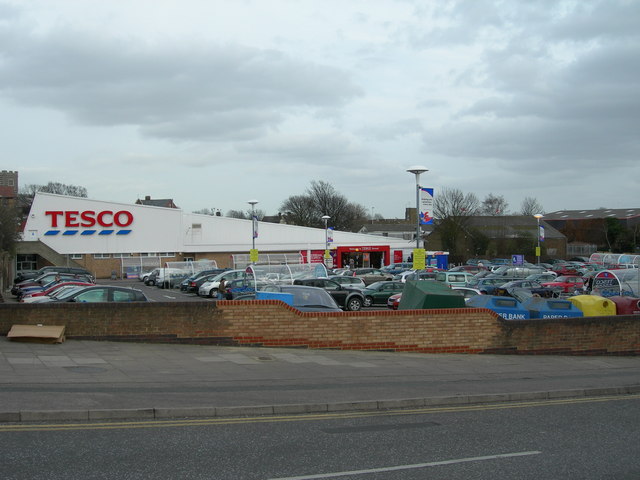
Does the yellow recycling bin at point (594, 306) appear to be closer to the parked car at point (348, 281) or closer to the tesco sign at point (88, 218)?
the parked car at point (348, 281)

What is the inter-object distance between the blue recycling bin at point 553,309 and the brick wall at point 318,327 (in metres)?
1.43

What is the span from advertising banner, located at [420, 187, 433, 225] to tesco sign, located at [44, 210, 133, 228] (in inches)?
1985

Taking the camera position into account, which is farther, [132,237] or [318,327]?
[132,237]

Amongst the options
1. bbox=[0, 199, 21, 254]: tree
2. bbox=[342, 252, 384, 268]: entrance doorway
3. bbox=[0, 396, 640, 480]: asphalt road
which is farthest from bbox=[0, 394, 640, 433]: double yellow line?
bbox=[342, 252, 384, 268]: entrance doorway

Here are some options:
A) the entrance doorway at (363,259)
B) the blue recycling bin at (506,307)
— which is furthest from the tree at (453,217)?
the blue recycling bin at (506,307)

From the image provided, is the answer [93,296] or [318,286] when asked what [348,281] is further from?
[93,296]

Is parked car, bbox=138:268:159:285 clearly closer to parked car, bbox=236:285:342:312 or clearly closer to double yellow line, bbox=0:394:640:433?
parked car, bbox=236:285:342:312

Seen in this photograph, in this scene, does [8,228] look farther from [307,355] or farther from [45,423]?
[45,423]

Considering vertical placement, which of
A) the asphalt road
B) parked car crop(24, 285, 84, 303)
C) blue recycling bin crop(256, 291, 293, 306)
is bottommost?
the asphalt road

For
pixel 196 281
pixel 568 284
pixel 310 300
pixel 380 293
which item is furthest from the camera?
pixel 196 281

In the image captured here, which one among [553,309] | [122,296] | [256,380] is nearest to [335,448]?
[256,380]

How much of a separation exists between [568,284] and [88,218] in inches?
1773

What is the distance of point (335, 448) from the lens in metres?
8.10

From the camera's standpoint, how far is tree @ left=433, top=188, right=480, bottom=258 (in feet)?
267
